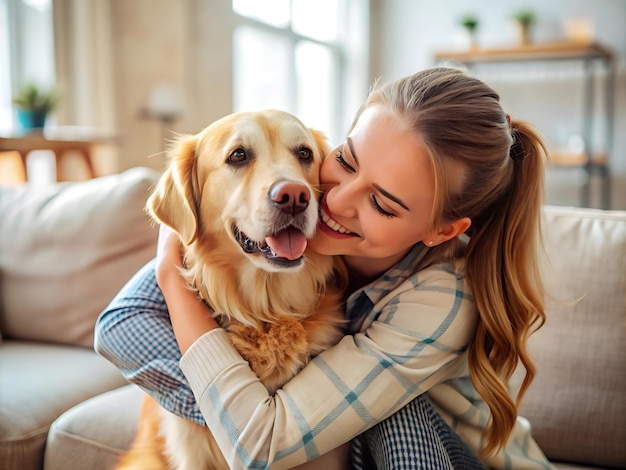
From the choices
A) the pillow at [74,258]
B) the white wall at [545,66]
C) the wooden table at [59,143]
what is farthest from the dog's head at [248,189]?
the white wall at [545,66]

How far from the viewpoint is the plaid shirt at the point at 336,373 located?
108 centimetres

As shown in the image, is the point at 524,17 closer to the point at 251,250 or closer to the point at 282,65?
the point at 282,65

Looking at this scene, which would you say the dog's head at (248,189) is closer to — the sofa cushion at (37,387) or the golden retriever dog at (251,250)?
the golden retriever dog at (251,250)

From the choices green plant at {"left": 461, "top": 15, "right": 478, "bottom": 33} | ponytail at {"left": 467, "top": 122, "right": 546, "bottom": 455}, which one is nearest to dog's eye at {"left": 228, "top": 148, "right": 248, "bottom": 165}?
ponytail at {"left": 467, "top": 122, "right": 546, "bottom": 455}

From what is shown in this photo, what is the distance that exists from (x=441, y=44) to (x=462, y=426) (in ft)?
21.9

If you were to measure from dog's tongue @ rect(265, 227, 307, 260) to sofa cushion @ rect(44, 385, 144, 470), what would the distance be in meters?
0.62

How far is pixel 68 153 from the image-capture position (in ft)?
14.5

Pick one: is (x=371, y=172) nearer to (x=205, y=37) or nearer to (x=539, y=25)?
(x=205, y=37)

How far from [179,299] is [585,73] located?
6278 mm

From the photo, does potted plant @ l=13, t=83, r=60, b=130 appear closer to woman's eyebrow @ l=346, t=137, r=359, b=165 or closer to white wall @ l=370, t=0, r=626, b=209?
woman's eyebrow @ l=346, t=137, r=359, b=165

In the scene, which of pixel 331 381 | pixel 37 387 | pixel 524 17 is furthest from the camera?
pixel 524 17

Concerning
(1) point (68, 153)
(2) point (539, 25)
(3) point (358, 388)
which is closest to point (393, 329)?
(3) point (358, 388)

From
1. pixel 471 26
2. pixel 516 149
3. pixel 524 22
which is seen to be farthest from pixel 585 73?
pixel 516 149

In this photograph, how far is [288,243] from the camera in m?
1.21
